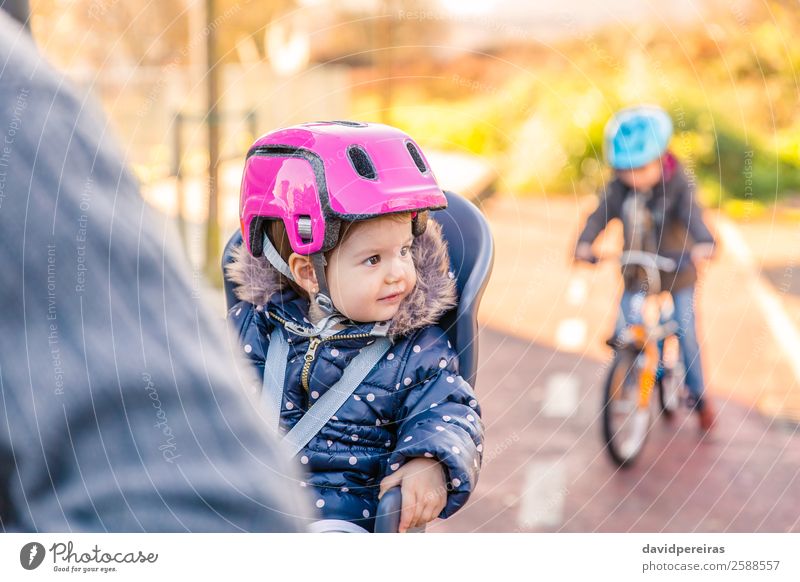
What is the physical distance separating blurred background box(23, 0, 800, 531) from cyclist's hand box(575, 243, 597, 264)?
359mm

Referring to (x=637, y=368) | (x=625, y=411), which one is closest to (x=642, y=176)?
(x=637, y=368)

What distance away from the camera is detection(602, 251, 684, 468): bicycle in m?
3.18

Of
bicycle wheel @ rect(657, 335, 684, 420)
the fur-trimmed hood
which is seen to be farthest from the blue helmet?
the fur-trimmed hood

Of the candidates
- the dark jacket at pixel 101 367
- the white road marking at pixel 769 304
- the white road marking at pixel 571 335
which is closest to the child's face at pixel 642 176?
the white road marking at pixel 769 304

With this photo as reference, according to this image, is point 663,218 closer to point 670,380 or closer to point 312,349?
point 670,380

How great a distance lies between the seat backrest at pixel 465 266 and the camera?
1444 mm

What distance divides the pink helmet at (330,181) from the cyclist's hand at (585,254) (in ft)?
4.88

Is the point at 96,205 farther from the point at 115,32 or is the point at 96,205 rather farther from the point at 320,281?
the point at 115,32

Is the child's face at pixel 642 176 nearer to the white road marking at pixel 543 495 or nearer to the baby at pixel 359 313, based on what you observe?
the white road marking at pixel 543 495

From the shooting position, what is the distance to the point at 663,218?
3.08 meters

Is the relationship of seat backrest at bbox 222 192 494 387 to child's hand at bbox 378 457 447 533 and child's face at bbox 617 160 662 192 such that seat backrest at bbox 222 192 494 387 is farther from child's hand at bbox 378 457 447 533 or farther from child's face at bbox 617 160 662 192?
child's face at bbox 617 160 662 192

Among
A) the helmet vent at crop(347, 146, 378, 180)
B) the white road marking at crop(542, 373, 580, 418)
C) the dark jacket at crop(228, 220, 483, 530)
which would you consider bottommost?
the white road marking at crop(542, 373, 580, 418)

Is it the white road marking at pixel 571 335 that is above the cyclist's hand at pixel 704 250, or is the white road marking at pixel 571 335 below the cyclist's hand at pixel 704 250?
below
